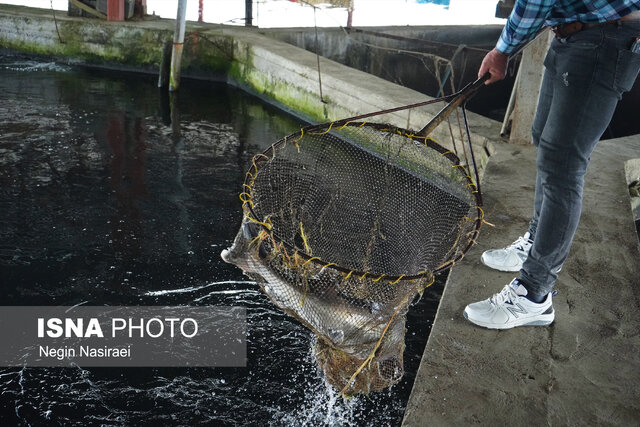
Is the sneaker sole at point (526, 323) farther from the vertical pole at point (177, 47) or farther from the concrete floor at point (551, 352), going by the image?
the vertical pole at point (177, 47)

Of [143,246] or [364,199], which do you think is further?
[143,246]

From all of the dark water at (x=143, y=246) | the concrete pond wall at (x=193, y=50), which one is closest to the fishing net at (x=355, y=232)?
the dark water at (x=143, y=246)

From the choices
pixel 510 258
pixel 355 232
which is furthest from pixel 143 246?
pixel 510 258

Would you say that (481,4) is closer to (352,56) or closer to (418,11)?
(418,11)

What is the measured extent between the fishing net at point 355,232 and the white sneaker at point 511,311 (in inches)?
10.5

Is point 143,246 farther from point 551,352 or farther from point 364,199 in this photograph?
point 551,352

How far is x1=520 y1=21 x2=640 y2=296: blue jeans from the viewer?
6.91ft

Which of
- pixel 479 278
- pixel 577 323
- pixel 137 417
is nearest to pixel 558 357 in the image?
pixel 577 323

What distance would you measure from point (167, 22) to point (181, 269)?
683cm

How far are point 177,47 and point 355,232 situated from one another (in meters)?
5.57

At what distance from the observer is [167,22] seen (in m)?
9.80

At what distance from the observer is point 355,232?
3768 mm

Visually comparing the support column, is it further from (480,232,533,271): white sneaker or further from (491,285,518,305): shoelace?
(491,285,518,305): shoelace

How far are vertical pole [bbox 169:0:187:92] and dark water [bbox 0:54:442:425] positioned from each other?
0.40 m
